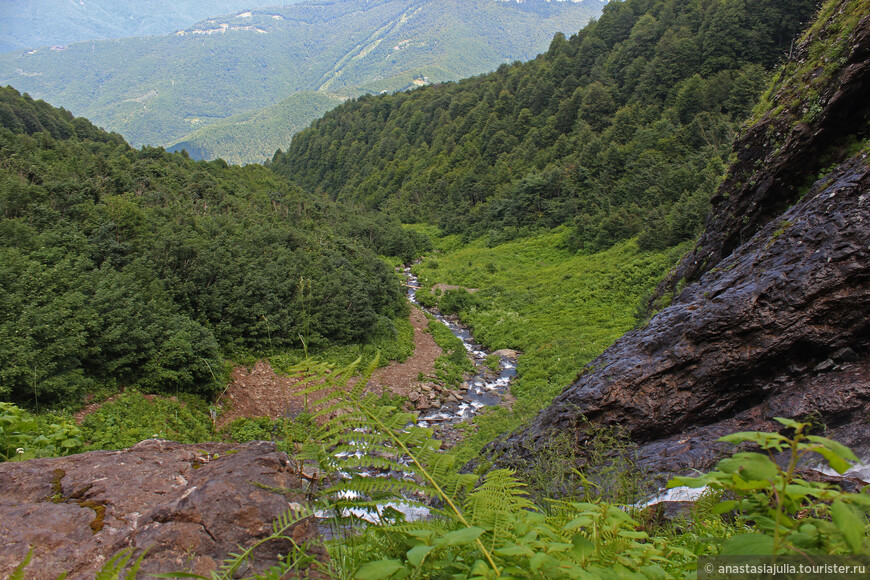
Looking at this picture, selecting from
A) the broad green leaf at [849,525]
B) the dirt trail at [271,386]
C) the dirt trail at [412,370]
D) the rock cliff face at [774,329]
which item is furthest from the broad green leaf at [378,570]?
the dirt trail at [412,370]

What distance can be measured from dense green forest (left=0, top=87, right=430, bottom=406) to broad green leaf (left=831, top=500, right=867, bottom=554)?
9.76 ft

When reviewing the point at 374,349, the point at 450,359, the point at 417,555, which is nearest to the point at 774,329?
the point at 417,555

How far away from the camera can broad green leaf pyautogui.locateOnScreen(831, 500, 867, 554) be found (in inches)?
36.5

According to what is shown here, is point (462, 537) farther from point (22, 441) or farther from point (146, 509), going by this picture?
point (22, 441)

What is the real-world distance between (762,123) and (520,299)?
16.6 meters

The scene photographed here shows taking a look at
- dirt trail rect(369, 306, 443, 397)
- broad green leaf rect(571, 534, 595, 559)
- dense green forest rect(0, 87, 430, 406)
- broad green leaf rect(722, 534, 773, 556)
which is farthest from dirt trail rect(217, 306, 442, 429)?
broad green leaf rect(722, 534, 773, 556)

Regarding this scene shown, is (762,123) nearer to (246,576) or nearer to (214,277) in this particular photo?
(246,576)

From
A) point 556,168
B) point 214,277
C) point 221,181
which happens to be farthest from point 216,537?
point 556,168

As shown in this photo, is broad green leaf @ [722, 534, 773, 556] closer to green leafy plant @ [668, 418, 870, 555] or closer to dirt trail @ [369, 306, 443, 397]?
green leafy plant @ [668, 418, 870, 555]

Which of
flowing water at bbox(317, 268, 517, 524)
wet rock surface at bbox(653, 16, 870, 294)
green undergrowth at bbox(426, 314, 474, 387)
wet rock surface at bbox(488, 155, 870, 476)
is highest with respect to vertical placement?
wet rock surface at bbox(653, 16, 870, 294)

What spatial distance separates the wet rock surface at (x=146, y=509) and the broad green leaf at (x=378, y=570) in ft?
2.14

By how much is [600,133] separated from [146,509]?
50499 mm

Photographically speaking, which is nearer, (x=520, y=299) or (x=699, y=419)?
(x=699, y=419)

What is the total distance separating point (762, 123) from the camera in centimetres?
896
